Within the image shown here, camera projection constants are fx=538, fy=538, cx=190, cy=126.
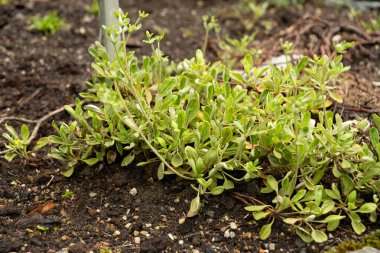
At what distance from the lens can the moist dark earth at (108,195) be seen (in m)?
2.34

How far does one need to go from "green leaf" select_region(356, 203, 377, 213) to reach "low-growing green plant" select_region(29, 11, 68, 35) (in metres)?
2.89

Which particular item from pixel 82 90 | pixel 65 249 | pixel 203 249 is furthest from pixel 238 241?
pixel 82 90

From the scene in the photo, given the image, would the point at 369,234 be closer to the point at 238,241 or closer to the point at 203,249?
the point at 238,241

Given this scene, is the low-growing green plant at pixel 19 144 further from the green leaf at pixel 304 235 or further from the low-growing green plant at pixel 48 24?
the low-growing green plant at pixel 48 24

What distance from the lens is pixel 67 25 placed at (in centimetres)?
438

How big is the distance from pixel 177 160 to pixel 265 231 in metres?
0.50

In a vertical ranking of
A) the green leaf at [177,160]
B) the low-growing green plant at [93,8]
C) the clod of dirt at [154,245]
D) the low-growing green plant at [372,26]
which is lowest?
the clod of dirt at [154,245]

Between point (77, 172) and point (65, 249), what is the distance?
1.85 ft

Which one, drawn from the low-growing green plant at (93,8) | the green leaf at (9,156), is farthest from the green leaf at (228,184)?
the low-growing green plant at (93,8)

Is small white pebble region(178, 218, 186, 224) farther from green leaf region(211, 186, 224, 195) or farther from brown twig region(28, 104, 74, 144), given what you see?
brown twig region(28, 104, 74, 144)

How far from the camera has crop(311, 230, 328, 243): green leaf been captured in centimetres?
223

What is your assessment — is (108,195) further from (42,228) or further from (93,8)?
(93,8)

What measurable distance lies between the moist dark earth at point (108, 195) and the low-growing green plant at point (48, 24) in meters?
0.22

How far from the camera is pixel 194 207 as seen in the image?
2.41 metres
